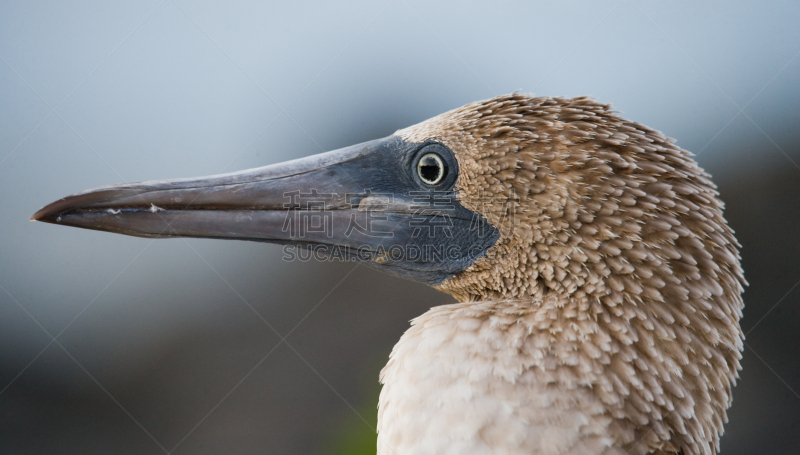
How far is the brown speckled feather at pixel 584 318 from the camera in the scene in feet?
5.46

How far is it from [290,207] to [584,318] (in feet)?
4.06

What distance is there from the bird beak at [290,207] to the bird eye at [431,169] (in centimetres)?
7

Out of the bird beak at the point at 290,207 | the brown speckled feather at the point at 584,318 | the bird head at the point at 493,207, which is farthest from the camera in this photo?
the bird beak at the point at 290,207

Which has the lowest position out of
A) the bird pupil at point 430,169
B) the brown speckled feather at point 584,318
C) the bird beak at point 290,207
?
the brown speckled feather at point 584,318

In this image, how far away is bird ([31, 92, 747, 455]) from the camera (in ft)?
5.52

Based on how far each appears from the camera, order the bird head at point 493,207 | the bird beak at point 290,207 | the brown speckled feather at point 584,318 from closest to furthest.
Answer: the brown speckled feather at point 584,318
the bird head at point 493,207
the bird beak at point 290,207

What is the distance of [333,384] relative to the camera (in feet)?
17.6

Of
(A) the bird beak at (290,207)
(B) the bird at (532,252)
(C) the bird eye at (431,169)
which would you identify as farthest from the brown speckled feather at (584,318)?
(A) the bird beak at (290,207)

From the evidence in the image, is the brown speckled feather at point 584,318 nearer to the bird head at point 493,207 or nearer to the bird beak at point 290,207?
the bird head at point 493,207

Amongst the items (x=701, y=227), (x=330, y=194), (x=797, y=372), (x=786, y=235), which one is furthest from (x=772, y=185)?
(x=330, y=194)

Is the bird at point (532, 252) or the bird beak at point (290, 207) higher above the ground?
the bird beak at point (290, 207)

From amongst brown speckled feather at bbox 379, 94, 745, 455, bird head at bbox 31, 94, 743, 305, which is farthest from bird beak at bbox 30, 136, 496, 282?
brown speckled feather at bbox 379, 94, 745, 455

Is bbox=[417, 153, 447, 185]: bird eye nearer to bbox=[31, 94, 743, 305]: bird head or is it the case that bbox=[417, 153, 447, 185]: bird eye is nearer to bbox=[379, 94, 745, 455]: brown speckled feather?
bbox=[31, 94, 743, 305]: bird head

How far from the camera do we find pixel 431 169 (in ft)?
7.08
